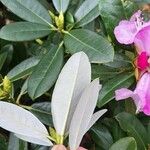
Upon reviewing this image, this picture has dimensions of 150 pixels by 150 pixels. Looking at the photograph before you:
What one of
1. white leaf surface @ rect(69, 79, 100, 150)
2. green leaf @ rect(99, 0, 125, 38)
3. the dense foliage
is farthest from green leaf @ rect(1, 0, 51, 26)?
white leaf surface @ rect(69, 79, 100, 150)

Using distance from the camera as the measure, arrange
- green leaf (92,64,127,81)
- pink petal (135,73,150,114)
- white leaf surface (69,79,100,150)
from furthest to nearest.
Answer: green leaf (92,64,127,81) < pink petal (135,73,150,114) < white leaf surface (69,79,100,150)

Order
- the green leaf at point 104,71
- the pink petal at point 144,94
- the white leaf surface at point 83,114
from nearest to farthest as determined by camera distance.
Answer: the white leaf surface at point 83,114 < the pink petal at point 144,94 < the green leaf at point 104,71

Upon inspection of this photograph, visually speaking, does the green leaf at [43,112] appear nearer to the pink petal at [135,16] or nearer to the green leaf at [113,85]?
the green leaf at [113,85]

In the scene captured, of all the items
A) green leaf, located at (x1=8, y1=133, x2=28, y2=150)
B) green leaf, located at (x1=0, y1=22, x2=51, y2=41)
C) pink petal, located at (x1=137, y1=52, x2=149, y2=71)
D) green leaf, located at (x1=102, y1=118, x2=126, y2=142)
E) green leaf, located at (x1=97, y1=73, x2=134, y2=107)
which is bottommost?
green leaf, located at (x1=102, y1=118, x2=126, y2=142)

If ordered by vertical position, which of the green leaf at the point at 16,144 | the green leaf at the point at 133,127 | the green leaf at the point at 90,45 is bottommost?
the green leaf at the point at 133,127

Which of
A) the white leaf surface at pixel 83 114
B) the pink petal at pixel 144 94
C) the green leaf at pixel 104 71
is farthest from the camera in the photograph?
the green leaf at pixel 104 71

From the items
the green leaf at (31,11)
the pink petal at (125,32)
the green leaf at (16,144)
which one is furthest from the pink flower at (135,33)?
the green leaf at (16,144)

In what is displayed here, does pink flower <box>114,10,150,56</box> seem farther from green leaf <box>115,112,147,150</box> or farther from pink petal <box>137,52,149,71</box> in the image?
green leaf <box>115,112,147,150</box>

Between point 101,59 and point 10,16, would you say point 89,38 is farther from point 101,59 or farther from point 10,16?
point 10,16
